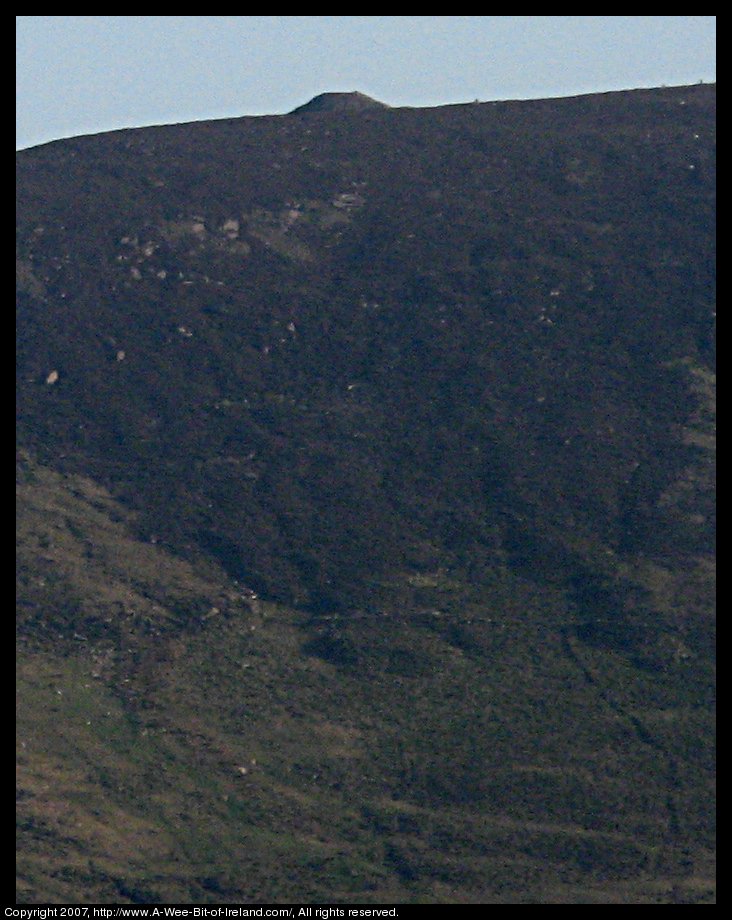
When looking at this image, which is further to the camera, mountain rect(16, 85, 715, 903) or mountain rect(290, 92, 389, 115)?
mountain rect(290, 92, 389, 115)

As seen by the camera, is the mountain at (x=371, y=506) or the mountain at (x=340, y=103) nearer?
the mountain at (x=371, y=506)

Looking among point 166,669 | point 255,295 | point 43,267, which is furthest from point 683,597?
point 43,267

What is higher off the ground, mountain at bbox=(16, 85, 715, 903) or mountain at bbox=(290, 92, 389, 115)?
mountain at bbox=(290, 92, 389, 115)

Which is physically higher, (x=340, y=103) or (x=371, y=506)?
(x=340, y=103)

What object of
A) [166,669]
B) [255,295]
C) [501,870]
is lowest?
[501,870]

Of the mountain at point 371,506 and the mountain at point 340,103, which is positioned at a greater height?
the mountain at point 340,103

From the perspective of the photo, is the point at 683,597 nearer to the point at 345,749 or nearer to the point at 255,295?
the point at 345,749
